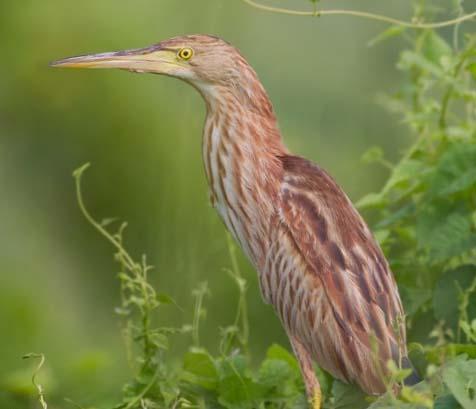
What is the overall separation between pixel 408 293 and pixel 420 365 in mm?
395

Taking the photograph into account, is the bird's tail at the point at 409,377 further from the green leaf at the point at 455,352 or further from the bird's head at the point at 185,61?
the bird's head at the point at 185,61

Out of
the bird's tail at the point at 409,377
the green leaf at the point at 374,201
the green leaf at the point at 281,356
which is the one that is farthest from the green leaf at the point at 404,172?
the bird's tail at the point at 409,377

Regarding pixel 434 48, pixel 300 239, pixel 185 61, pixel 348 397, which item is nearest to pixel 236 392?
pixel 348 397

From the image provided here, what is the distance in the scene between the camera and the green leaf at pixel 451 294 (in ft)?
11.7

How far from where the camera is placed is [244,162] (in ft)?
11.2

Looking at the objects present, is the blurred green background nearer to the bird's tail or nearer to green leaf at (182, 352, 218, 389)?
green leaf at (182, 352, 218, 389)

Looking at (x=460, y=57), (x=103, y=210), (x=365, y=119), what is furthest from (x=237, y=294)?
(x=460, y=57)

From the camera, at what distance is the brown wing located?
10.6 ft

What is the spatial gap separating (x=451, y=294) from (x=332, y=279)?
0.44 m

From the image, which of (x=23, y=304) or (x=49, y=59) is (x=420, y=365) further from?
(x=49, y=59)

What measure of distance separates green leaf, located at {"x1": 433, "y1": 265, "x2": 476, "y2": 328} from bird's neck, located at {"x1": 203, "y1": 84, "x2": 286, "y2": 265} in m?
0.48

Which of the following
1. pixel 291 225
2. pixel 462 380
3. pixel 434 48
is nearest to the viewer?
pixel 462 380

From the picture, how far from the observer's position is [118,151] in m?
4.66

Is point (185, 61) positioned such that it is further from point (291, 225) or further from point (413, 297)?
point (413, 297)
